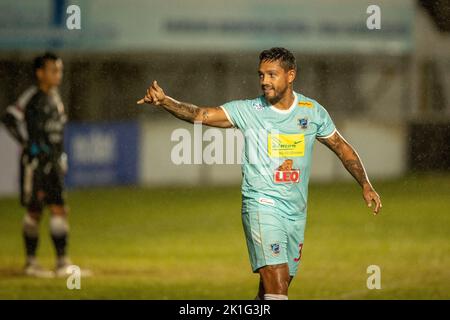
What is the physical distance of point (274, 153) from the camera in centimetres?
887

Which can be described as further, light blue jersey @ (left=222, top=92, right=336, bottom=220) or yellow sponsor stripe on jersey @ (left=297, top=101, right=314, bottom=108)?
Result: yellow sponsor stripe on jersey @ (left=297, top=101, right=314, bottom=108)

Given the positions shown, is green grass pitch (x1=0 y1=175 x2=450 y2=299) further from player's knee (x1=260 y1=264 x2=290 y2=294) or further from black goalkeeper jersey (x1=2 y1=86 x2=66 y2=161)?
player's knee (x1=260 y1=264 x2=290 y2=294)

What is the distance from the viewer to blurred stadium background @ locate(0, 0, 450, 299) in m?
16.9

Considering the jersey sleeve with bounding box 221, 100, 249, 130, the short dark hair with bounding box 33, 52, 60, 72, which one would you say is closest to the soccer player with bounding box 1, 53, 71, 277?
the short dark hair with bounding box 33, 52, 60, 72

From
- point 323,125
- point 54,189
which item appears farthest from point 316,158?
point 323,125

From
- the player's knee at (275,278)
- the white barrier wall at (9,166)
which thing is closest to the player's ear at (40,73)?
the player's knee at (275,278)

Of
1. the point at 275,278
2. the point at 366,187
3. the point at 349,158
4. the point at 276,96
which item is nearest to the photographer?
the point at 275,278

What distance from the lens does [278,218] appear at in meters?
8.75

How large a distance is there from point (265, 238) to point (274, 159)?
621mm

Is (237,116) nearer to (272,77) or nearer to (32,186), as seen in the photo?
(272,77)

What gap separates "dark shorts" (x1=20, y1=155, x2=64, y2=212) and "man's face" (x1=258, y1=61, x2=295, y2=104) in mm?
5195

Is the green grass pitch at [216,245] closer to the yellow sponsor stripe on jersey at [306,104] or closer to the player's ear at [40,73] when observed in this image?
the player's ear at [40,73]

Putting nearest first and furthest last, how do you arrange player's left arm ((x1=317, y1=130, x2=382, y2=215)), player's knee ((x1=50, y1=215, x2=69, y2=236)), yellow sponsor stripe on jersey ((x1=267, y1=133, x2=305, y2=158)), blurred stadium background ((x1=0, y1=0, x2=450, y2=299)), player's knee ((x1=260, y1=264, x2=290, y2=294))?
player's knee ((x1=260, y1=264, x2=290, y2=294)) → yellow sponsor stripe on jersey ((x1=267, y1=133, x2=305, y2=158)) → player's left arm ((x1=317, y1=130, x2=382, y2=215)) → player's knee ((x1=50, y1=215, x2=69, y2=236)) → blurred stadium background ((x1=0, y1=0, x2=450, y2=299))

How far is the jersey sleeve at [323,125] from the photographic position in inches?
357
